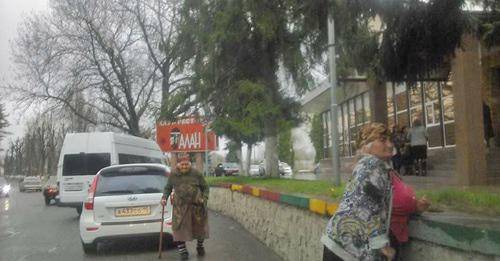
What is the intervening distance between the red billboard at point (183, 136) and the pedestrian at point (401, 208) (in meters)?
18.1

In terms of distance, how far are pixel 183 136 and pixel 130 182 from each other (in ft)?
39.4

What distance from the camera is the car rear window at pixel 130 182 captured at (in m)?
11.2

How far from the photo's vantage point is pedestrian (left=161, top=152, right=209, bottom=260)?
977 centimetres

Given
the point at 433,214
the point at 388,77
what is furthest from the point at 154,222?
the point at 433,214

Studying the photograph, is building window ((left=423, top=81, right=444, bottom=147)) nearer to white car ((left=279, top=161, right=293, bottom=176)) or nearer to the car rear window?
the car rear window

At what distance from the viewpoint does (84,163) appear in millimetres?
20219

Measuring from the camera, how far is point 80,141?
2053 centimetres

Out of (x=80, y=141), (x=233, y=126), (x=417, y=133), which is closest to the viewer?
(x=417, y=133)

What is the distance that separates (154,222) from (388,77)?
5452 millimetres

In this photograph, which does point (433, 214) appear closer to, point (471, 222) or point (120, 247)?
point (471, 222)

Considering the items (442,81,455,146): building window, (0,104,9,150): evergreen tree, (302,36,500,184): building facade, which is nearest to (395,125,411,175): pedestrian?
(302,36,500,184): building facade

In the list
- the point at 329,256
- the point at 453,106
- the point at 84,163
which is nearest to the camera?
the point at 329,256

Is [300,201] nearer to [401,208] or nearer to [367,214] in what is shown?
[401,208]

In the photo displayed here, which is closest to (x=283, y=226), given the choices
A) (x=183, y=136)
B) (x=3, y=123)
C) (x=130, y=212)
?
(x=130, y=212)
